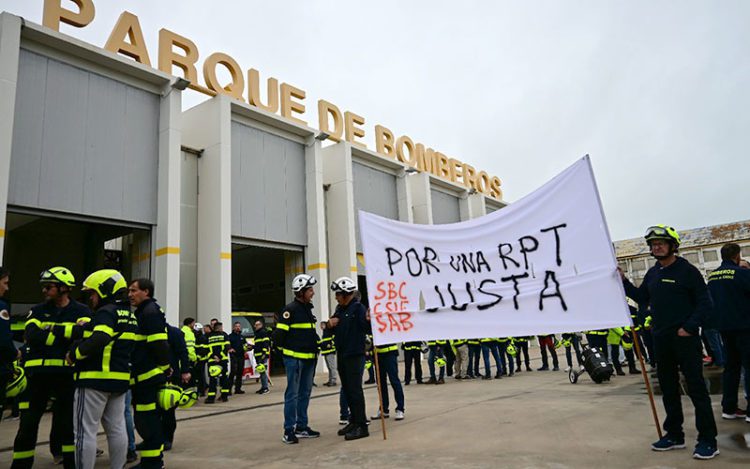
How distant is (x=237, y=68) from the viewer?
18.5m

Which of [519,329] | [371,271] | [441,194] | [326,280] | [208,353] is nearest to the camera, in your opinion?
[519,329]

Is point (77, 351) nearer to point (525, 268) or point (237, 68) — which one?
point (525, 268)

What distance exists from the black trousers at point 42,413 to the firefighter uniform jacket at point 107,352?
902 mm

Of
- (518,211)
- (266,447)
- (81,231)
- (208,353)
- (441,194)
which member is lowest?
(266,447)

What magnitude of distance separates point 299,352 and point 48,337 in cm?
275

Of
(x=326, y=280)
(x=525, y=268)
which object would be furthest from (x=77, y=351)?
(x=326, y=280)

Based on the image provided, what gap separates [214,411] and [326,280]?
10.7 meters

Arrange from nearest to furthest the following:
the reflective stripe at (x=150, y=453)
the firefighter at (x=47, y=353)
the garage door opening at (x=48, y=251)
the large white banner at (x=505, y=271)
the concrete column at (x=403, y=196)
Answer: the reflective stripe at (x=150, y=453) → the firefighter at (x=47, y=353) → the large white banner at (x=505, y=271) → the garage door opening at (x=48, y=251) → the concrete column at (x=403, y=196)

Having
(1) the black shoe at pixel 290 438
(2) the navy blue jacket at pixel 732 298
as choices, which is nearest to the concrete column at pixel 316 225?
(1) the black shoe at pixel 290 438

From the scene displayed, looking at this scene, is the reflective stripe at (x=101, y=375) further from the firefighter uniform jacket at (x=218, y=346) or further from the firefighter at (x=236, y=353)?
the firefighter at (x=236, y=353)

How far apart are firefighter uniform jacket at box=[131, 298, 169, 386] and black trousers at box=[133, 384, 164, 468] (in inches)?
3.2

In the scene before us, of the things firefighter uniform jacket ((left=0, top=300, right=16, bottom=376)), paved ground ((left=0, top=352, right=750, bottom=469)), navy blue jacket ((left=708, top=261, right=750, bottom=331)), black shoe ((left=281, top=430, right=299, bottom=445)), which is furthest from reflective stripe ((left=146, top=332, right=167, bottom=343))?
navy blue jacket ((left=708, top=261, right=750, bottom=331))

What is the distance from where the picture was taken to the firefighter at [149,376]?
15.1ft

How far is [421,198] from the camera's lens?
26.1m
